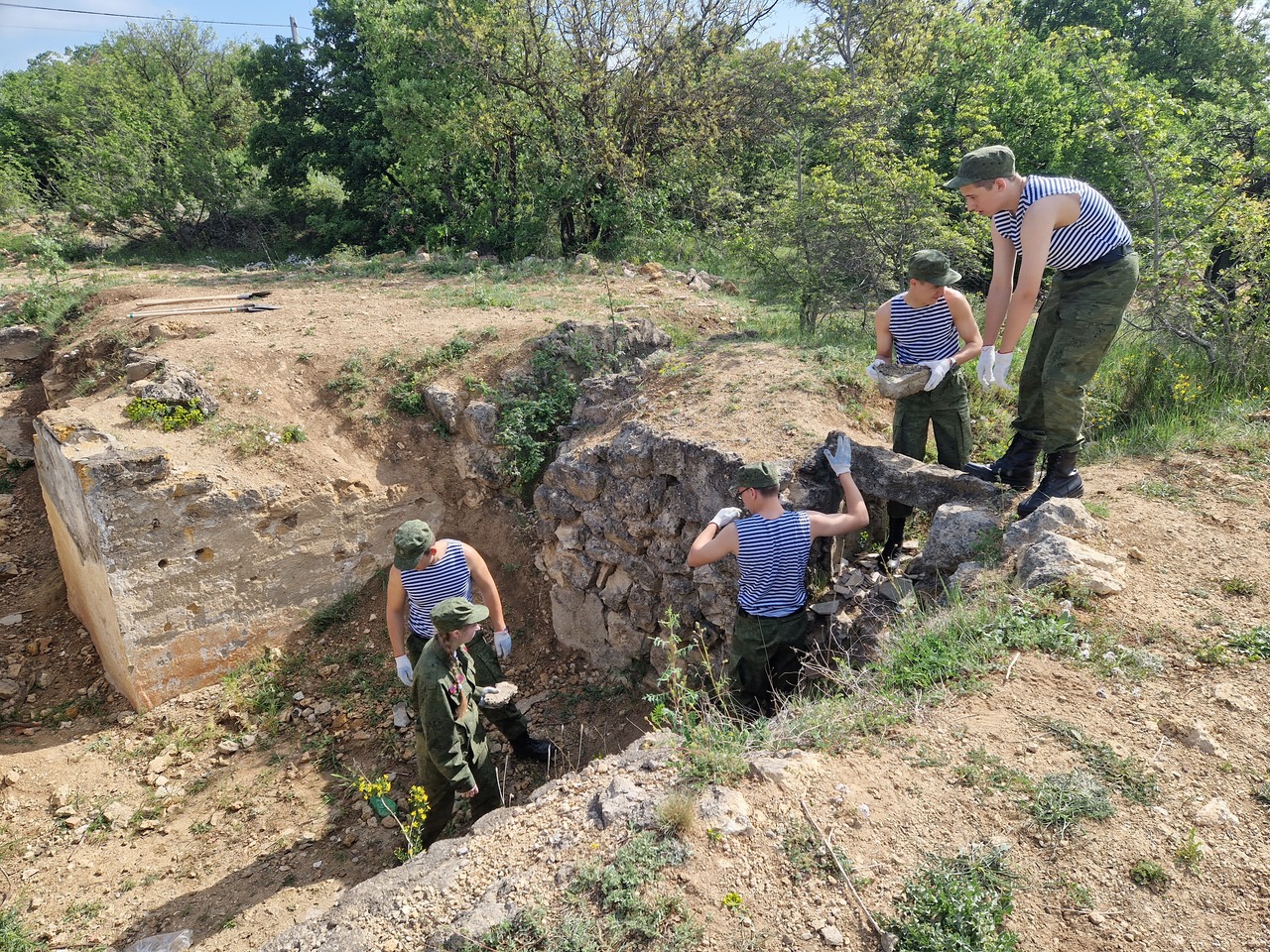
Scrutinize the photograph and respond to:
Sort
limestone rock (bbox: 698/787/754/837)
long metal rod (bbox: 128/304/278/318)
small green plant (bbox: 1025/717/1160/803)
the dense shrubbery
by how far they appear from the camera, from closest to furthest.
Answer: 1. small green plant (bbox: 1025/717/1160/803)
2. limestone rock (bbox: 698/787/754/837)
3. the dense shrubbery
4. long metal rod (bbox: 128/304/278/318)

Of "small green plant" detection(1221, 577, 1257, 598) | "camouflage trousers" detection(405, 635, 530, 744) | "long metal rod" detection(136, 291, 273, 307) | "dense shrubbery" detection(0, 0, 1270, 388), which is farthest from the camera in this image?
"long metal rod" detection(136, 291, 273, 307)

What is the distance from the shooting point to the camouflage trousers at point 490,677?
452cm

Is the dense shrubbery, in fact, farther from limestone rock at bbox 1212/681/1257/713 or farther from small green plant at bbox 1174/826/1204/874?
small green plant at bbox 1174/826/1204/874

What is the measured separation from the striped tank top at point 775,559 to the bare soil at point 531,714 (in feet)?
3.23

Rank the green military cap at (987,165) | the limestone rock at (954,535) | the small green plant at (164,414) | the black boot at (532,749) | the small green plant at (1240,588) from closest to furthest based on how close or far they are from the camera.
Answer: the small green plant at (1240,588) < the green military cap at (987,165) < the limestone rock at (954,535) < the black boot at (532,749) < the small green plant at (164,414)

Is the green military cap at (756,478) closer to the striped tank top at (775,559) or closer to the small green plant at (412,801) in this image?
the striped tank top at (775,559)

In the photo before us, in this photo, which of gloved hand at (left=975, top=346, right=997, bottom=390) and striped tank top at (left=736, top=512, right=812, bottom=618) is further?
gloved hand at (left=975, top=346, right=997, bottom=390)

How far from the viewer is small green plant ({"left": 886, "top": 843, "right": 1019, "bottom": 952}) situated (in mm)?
2064

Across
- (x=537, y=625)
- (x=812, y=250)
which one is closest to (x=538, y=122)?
(x=812, y=250)

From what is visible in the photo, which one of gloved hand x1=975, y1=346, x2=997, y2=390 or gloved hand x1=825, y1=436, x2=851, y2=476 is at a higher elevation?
gloved hand x1=975, y1=346, x2=997, y2=390

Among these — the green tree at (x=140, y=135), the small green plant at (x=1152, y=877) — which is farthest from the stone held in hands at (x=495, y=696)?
the green tree at (x=140, y=135)

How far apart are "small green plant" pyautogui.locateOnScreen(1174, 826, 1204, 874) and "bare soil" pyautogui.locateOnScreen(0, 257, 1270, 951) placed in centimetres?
2

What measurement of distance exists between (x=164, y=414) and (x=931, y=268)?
6111 millimetres

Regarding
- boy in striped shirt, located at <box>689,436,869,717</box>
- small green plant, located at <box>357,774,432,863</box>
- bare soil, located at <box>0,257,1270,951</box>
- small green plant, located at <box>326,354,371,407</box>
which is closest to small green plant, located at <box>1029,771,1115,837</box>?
bare soil, located at <box>0,257,1270,951</box>
